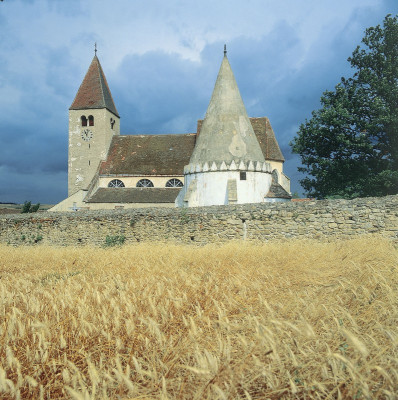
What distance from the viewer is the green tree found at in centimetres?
2406

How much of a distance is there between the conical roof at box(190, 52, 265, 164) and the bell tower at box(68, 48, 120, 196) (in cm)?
2157

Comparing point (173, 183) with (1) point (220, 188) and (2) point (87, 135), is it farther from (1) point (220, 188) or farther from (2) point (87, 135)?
(1) point (220, 188)

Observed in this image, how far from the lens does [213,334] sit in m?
3.76

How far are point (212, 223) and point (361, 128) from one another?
47.9ft

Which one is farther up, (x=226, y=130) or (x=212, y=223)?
(x=226, y=130)

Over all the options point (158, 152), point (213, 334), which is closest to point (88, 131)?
point (158, 152)

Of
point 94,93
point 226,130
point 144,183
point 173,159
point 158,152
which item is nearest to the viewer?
point 226,130

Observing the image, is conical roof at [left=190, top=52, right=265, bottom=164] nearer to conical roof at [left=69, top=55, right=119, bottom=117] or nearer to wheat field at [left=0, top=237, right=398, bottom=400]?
wheat field at [left=0, top=237, right=398, bottom=400]

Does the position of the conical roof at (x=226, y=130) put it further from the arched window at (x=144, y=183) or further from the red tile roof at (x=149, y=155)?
the arched window at (x=144, y=183)

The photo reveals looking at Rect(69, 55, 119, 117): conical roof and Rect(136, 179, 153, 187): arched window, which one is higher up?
Rect(69, 55, 119, 117): conical roof

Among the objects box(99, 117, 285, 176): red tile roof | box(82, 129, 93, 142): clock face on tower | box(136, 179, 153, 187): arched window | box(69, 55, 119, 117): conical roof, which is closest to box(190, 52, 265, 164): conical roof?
box(99, 117, 285, 176): red tile roof

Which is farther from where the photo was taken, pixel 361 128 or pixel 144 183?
pixel 144 183

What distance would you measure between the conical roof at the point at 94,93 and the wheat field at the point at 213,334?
37.9 meters

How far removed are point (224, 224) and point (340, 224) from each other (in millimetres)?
4323
